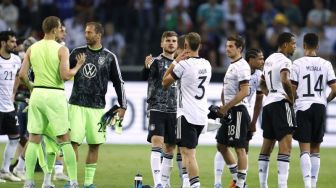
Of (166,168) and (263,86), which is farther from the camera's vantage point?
(263,86)

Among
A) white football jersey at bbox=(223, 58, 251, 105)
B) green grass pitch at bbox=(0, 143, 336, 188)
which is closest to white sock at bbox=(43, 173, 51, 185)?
green grass pitch at bbox=(0, 143, 336, 188)

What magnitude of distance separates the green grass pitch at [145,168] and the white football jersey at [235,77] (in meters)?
1.98

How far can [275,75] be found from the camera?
16.1 m

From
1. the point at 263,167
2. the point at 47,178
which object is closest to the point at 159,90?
the point at 263,167

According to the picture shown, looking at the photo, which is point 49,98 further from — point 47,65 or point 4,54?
point 4,54

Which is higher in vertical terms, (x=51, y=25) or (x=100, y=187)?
(x=51, y=25)

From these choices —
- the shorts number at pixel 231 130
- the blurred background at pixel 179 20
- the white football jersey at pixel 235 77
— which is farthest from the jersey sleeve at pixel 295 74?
the blurred background at pixel 179 20

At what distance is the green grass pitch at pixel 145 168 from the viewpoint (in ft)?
58.7

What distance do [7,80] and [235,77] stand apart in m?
4.44

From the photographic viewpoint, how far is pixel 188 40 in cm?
1528

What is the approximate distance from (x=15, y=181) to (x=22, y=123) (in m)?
1.48

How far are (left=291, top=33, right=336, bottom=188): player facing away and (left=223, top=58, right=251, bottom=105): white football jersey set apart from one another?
3.05ft

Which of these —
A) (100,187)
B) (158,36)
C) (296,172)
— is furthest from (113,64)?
(158,36)

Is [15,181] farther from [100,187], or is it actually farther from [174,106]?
[174,106]
